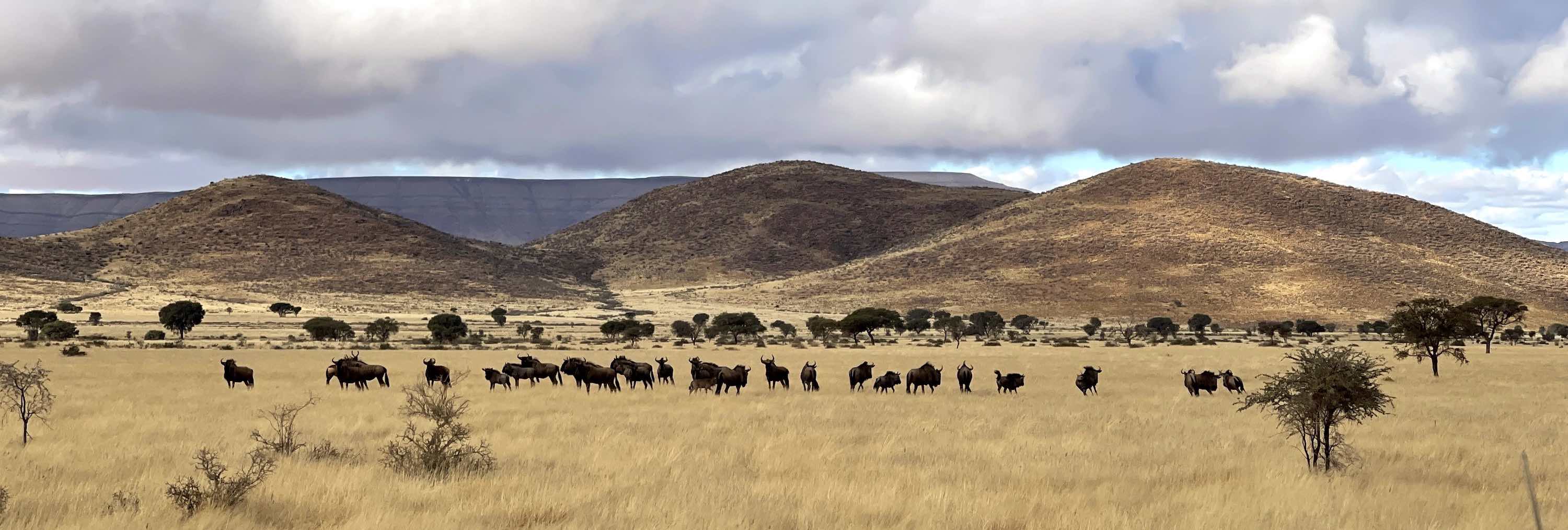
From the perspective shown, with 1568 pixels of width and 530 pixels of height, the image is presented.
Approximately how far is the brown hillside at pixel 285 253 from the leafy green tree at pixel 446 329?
57.9 m

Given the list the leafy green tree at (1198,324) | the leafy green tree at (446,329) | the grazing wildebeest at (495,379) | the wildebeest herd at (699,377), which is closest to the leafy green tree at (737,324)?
the leafy green tree at (446,329)

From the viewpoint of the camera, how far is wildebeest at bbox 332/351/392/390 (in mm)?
29547

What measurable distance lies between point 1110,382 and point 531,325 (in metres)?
60.0

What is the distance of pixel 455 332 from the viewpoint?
6756 centimetres

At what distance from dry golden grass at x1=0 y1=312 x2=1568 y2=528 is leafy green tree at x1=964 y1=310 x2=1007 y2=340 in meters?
51.6

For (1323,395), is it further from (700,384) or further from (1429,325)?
(1429,325)

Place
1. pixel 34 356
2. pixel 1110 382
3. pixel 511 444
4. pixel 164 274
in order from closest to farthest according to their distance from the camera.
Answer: pixel 511 444 < pixel 1110 382 < pixel 34 356 < pixel 164 274

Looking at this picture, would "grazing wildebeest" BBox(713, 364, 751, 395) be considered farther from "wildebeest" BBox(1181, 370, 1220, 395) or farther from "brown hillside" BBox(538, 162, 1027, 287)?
"brown hillside" BBox(538, 162, 1027, 287)

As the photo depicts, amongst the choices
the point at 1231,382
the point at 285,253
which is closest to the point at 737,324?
the point at 1231,382

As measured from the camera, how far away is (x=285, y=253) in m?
140

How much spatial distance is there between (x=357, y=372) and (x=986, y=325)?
60.2 meters

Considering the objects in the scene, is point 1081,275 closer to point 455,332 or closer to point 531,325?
point 531,325

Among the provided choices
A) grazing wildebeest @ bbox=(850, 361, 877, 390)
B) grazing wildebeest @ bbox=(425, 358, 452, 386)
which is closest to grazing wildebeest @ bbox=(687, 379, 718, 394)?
grazing wildebeest @ bbox=(850, 361, 877, 390)

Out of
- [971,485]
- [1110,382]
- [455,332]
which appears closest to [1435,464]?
[971,485]
